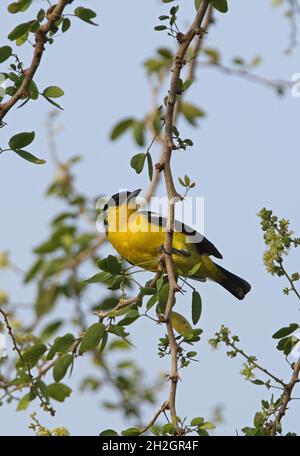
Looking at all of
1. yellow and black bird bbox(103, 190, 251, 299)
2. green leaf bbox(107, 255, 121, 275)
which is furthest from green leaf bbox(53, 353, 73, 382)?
yellow and black bird bbox(103, 190, 251, 299)

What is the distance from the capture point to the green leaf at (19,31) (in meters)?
3.61

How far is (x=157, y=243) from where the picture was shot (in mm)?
5656

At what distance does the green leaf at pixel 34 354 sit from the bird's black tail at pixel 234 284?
254cm

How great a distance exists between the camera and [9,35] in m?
3.61

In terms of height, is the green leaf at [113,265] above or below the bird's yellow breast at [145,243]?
below

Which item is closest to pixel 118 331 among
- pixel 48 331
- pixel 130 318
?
pixel 130 318

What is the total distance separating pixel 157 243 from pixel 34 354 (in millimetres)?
2125

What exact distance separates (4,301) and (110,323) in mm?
1003

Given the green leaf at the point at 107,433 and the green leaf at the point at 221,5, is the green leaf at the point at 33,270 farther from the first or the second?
the green leaf at the point at 221,5

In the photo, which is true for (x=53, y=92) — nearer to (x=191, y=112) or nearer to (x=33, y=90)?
(x=33, y=90)

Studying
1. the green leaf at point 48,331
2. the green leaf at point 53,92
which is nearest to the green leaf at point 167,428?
the green leaf at point 48,331

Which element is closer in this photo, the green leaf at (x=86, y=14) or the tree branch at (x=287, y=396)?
the tree branch at (x=287, y=396)
